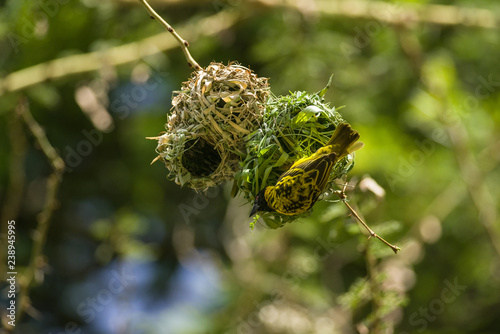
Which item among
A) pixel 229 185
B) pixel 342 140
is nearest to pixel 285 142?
pixel 342 140

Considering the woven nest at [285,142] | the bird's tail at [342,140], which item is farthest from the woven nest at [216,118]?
the bird's tail at [342,140]

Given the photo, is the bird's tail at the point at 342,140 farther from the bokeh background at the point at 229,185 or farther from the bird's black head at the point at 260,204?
the bokeh background at the point at 229,185

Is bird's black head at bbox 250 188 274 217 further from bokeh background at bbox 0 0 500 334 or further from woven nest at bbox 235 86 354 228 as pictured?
bokeh background at bbox 0 0 500 334

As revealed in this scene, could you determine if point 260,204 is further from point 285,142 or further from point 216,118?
point 216,118

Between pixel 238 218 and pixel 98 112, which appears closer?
pixel 98 112

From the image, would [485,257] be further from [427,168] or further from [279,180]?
[279,180]

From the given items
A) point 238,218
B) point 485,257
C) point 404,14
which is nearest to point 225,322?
point 238,218
